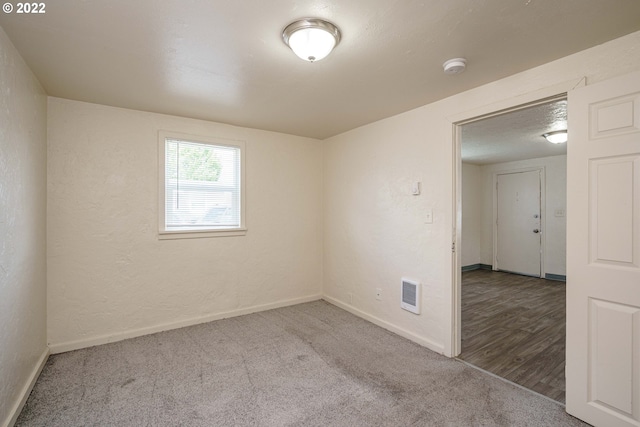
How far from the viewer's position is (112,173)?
3.03m

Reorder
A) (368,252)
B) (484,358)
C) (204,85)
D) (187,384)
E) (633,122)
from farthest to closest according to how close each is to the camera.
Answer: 1. (368,252)
2. (484,358)
3. (204,85)
4. (187,384)
5. (633,122)

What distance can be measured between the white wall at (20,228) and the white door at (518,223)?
7357 millimetres

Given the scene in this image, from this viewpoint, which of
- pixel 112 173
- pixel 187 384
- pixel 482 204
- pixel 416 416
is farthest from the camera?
pixel 482 204

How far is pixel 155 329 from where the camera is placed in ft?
10.6

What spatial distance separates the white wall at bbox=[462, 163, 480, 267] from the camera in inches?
259

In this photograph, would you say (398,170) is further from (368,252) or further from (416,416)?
(416,416)

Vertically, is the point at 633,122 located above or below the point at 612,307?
above

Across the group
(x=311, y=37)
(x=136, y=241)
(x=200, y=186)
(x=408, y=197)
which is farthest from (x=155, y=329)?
(x=311, y=37)

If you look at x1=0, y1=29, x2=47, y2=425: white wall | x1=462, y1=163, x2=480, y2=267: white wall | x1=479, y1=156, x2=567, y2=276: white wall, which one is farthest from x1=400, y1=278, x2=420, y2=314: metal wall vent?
x1=479, y1=156, x2=567, y2=276: white wall

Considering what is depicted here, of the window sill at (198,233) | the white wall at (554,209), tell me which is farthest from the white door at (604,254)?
the white wall at (554,209)

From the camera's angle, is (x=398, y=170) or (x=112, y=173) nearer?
(x=112, y=173)

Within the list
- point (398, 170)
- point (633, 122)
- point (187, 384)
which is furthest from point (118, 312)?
point (633, 122)

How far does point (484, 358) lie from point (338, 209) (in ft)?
7.59

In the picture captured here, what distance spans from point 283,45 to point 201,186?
2142 mm
